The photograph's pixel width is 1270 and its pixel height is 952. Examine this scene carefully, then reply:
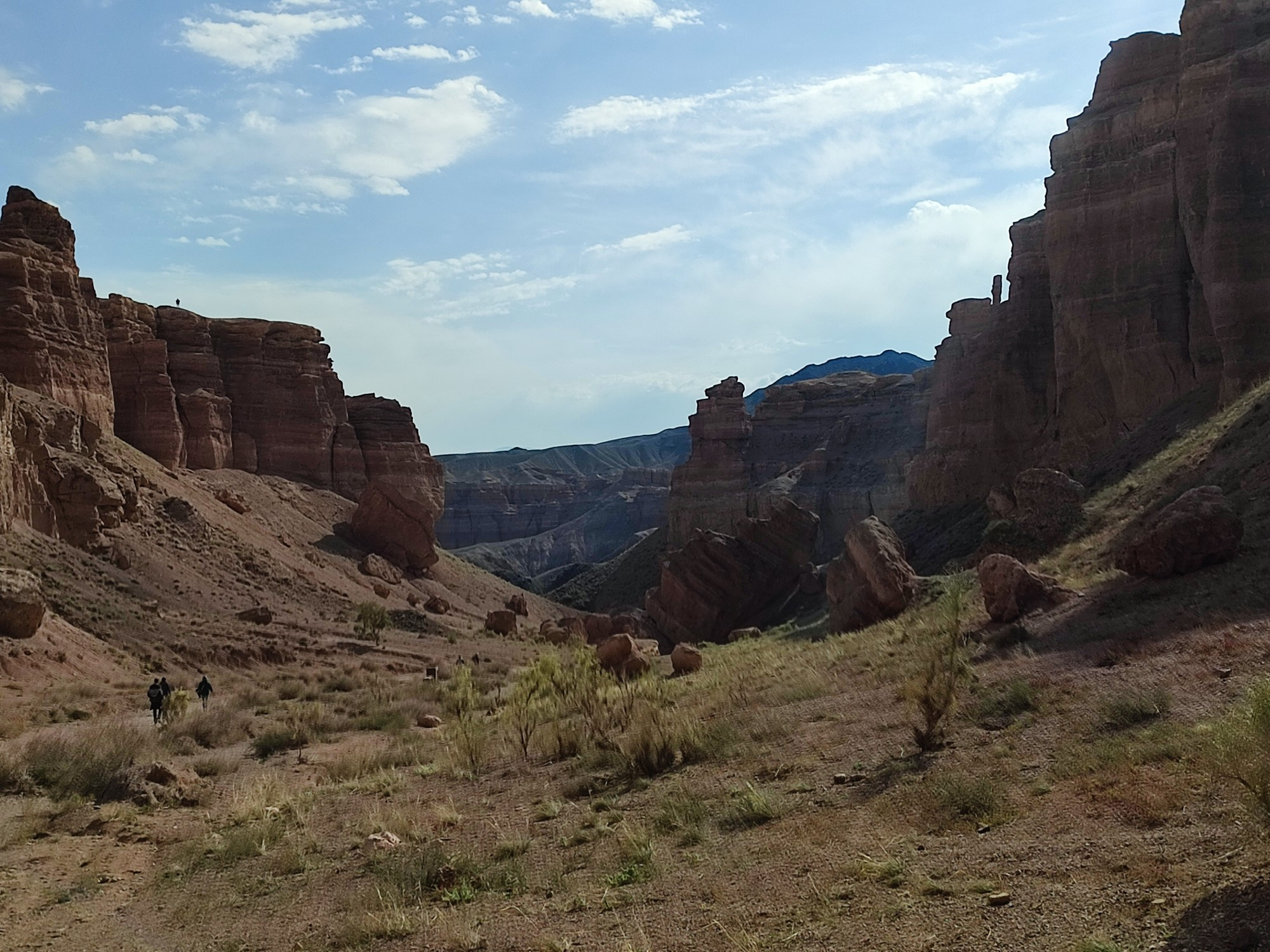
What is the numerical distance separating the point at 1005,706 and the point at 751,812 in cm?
366

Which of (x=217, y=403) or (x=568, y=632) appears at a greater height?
(x=217, y=403)

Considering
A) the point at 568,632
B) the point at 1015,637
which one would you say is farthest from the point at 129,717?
the point at 568,632

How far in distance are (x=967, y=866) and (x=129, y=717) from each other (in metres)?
20.0

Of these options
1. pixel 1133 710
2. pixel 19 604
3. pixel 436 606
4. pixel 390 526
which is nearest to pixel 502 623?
pixel 436 606

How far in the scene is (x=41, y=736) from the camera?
18.7 meters

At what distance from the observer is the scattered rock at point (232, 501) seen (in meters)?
50.2

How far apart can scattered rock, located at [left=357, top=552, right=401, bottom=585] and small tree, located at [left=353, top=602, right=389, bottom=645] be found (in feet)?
44.3

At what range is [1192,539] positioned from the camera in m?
17.0

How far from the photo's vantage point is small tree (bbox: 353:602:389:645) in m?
39.1

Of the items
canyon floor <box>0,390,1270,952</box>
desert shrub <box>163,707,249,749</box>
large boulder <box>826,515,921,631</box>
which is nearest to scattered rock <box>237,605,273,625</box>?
canyon floor <box>0,390,1270,952</box>

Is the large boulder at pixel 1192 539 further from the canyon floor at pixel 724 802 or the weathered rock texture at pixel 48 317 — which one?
the weathered rock texture at pixel 48 317

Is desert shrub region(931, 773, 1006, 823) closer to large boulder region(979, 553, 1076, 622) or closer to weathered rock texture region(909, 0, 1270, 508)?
large boulder region(979, 553, 1076, 622)

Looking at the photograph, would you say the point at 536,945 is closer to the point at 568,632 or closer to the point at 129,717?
the point at 129,717

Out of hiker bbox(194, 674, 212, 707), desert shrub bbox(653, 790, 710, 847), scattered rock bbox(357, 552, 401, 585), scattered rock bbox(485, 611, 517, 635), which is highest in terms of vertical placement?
scattered rock bbox(357, 552, 401, 585)
